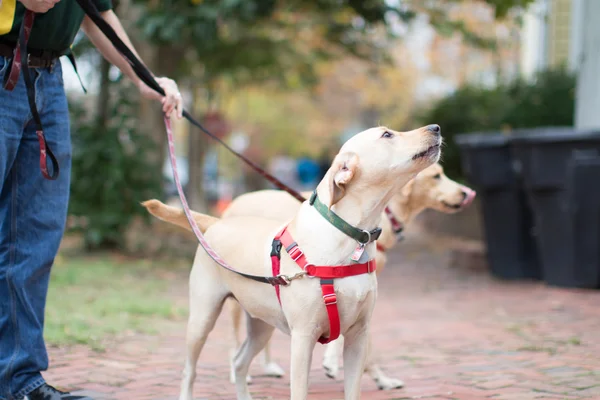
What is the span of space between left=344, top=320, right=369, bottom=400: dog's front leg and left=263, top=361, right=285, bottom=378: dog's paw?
1694 mm

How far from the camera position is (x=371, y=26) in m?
11.6

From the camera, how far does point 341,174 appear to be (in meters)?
3.40

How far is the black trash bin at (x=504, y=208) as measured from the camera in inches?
388

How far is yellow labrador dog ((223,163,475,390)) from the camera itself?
5.02 metres

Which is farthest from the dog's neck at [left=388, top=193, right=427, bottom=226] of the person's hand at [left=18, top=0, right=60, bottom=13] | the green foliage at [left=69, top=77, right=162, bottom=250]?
the green foliage at [left=69, top=77, right=162, bottom=250]

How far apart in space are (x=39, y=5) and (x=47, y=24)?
0.22m

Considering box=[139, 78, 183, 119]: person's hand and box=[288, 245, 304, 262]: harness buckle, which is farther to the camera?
box=[139, 78, 183, 119]: person's hand

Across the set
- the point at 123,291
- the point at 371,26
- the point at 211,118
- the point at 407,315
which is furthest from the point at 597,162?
the point at 211,118

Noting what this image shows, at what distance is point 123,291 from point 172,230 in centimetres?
680

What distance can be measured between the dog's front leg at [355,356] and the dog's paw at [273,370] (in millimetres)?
1694

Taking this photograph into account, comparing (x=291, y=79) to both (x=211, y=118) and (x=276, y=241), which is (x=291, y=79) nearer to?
(x=211, y=118)

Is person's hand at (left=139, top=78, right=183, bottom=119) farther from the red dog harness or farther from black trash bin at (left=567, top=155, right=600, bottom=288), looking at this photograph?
black trash bin at (left=567, top=155, right=600, bottom=288)

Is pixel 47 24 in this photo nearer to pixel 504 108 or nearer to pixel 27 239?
pixel 27 239

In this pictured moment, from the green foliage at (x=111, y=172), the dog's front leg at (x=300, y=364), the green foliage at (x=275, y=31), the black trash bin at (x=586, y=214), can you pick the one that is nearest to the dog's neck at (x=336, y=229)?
the dog's front leg at (x=300, y=364)
